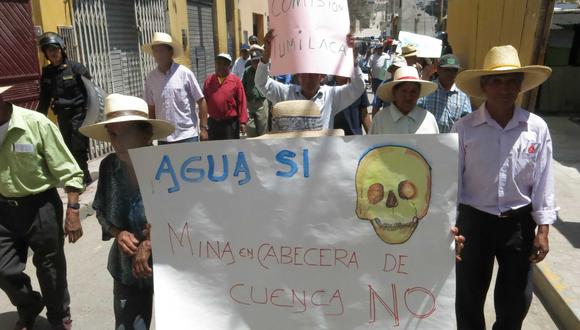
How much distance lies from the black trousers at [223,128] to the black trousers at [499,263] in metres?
4.57

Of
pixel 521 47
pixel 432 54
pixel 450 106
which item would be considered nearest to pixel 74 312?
pixel 450 106

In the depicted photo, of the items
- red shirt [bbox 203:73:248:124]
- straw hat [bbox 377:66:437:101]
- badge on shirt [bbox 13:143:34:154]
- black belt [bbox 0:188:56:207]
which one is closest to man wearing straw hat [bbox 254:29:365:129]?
straw hat [bbox 377:66:437:101]

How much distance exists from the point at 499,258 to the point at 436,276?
1047 mm

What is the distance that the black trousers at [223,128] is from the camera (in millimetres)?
6984

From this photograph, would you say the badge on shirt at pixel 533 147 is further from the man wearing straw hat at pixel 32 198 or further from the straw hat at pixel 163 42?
the straw hat at pixel 163 42

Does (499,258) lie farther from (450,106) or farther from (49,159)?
(49,159)

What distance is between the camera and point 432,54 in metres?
7.19

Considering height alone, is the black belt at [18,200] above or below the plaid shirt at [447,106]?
below

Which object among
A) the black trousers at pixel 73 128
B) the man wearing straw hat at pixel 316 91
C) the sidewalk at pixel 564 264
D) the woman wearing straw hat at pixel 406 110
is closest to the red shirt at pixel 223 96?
the black trousers at pixel 73 128

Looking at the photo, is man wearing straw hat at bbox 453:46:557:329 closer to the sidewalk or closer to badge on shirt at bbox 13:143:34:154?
the sidewalk

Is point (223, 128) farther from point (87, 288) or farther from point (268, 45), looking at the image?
point (268, 45)

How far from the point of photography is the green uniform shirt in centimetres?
302

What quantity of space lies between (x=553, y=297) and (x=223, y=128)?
454cm

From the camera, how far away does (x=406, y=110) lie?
325 cm
